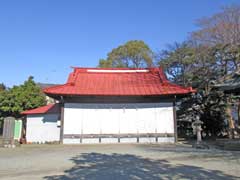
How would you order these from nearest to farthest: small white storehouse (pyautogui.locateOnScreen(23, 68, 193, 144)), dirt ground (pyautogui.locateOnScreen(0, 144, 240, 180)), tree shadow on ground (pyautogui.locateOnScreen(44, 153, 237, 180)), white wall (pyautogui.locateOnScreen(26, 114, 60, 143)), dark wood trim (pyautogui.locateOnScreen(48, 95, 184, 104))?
tree shadow on ground (pyautogui.locateOnScreen(44, 153, 237, 180))
dirt ground (pyautogui.locateOnScreen(0, 144, 240, 180))
small white storehouse (pyautogui.locateOnScreen(23, 68, 193, 144))
dark wood trim (pyautogui.locateOnScreen(48, 95, 184, 104))
white wall (pyautogui.locateOnScreen(26, 114, 60, 143))

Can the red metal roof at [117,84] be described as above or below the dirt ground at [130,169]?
above

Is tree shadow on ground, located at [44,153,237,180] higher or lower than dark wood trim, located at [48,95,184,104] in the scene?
lower

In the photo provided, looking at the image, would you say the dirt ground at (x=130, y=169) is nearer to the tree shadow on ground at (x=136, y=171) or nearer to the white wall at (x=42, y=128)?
the tree shadow on ground at (x=136, y=171)

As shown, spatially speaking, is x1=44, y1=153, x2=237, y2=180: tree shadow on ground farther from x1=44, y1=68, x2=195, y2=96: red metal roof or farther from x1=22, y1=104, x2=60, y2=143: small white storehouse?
x1=22, y1=104, x2=60, y2=143: small white storehouse

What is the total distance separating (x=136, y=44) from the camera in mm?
32469

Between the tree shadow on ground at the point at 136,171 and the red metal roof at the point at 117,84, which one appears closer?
the tree shadow on ground at the point at 136,171

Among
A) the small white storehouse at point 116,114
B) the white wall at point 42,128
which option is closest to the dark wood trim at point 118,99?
the small white storehouse at point 116,114

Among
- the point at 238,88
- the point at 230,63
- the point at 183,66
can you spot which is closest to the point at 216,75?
the point at 230,63

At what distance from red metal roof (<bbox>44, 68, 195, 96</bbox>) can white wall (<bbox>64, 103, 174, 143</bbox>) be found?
0.82m

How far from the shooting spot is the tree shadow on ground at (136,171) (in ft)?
19.3

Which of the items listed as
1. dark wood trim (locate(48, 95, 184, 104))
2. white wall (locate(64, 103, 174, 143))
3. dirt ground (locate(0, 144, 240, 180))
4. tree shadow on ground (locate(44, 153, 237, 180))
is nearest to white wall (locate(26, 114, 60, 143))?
white wall (locate(64, 103, 174, 143))

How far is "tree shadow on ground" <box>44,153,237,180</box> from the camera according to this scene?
5871mm

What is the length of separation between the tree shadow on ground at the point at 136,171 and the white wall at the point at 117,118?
279 inches

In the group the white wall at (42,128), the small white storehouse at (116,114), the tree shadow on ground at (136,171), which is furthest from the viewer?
the white wall at (42,128)
